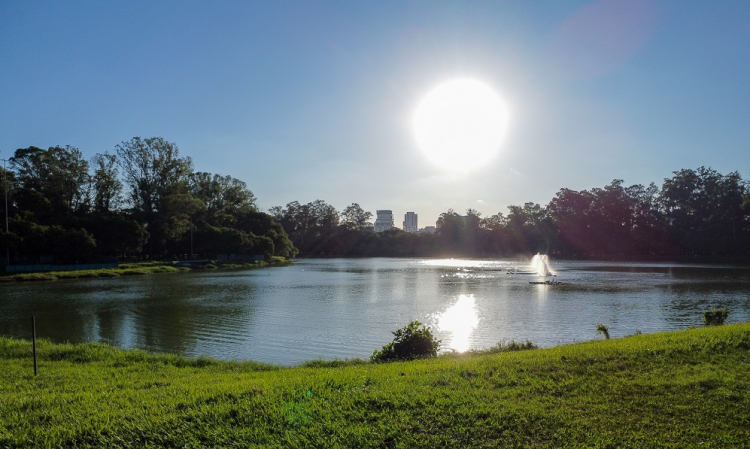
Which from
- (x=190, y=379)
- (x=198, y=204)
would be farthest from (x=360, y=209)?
(x=190, y=379)

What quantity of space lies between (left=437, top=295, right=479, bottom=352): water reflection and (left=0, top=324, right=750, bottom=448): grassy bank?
24.5 ft

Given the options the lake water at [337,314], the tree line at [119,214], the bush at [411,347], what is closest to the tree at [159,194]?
the tree line at [119,214]

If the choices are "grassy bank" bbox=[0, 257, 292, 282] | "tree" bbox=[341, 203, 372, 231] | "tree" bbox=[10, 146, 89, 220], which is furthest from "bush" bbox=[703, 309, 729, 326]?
"tree" bbox=[341, 203, 372, 231]

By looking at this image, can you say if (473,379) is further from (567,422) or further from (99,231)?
(99,231)

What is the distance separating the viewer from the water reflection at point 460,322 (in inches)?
655

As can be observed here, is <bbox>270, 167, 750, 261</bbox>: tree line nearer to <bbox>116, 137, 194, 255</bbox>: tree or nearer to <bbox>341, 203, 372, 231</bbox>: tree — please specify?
<bbox>341, 203, 372, 231</bbox>: tree

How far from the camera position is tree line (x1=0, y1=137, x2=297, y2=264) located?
51.5 metres

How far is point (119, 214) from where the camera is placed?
6200 centimetres

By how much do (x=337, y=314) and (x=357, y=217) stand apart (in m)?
115

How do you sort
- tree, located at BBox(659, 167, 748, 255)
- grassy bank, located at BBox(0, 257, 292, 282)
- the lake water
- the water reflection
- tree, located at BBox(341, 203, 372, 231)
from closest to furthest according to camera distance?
the water reflection → the lake water → grassy bank, located at BBox(0, 257, 292, 282) → tree, located at BBox(659, 167, 748, 255) → tree, located at BBox(341, 203, 372, 231)

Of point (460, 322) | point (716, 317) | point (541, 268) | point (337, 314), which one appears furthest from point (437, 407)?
point (541, 268)

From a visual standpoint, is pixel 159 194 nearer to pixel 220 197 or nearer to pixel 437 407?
pixel 220 197

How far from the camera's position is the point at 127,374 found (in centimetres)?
975

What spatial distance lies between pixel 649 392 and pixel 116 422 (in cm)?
617
